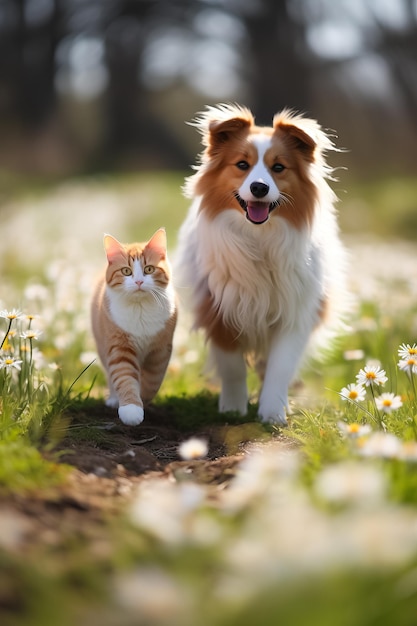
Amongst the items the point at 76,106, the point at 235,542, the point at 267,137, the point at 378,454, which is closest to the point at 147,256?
the point at 267,137

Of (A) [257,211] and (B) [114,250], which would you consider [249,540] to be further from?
(A) [257,211]

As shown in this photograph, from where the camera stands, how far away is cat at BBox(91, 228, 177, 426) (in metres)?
3.69

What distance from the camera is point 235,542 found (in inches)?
72.2

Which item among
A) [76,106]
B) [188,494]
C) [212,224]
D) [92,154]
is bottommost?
[188,494]

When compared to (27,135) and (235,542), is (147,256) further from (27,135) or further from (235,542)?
(27,135)

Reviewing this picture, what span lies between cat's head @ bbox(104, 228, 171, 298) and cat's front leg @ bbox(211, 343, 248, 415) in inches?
32.9

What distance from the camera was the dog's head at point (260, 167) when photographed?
4.04 meters

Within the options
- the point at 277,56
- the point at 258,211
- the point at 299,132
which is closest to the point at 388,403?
the point at 258,211

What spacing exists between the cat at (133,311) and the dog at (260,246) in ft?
1.71

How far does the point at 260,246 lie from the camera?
14.0 ft

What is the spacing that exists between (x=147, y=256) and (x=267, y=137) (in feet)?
3.10

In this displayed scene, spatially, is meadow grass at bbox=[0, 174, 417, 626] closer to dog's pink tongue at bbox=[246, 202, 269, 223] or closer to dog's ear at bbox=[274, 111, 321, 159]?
dog's pink tongue at bbox=[246, 202, 269, 223]

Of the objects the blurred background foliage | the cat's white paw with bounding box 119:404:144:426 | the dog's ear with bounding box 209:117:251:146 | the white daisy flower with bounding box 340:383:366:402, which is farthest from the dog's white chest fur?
the blurred background foliage

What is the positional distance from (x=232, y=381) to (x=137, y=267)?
1111mm
